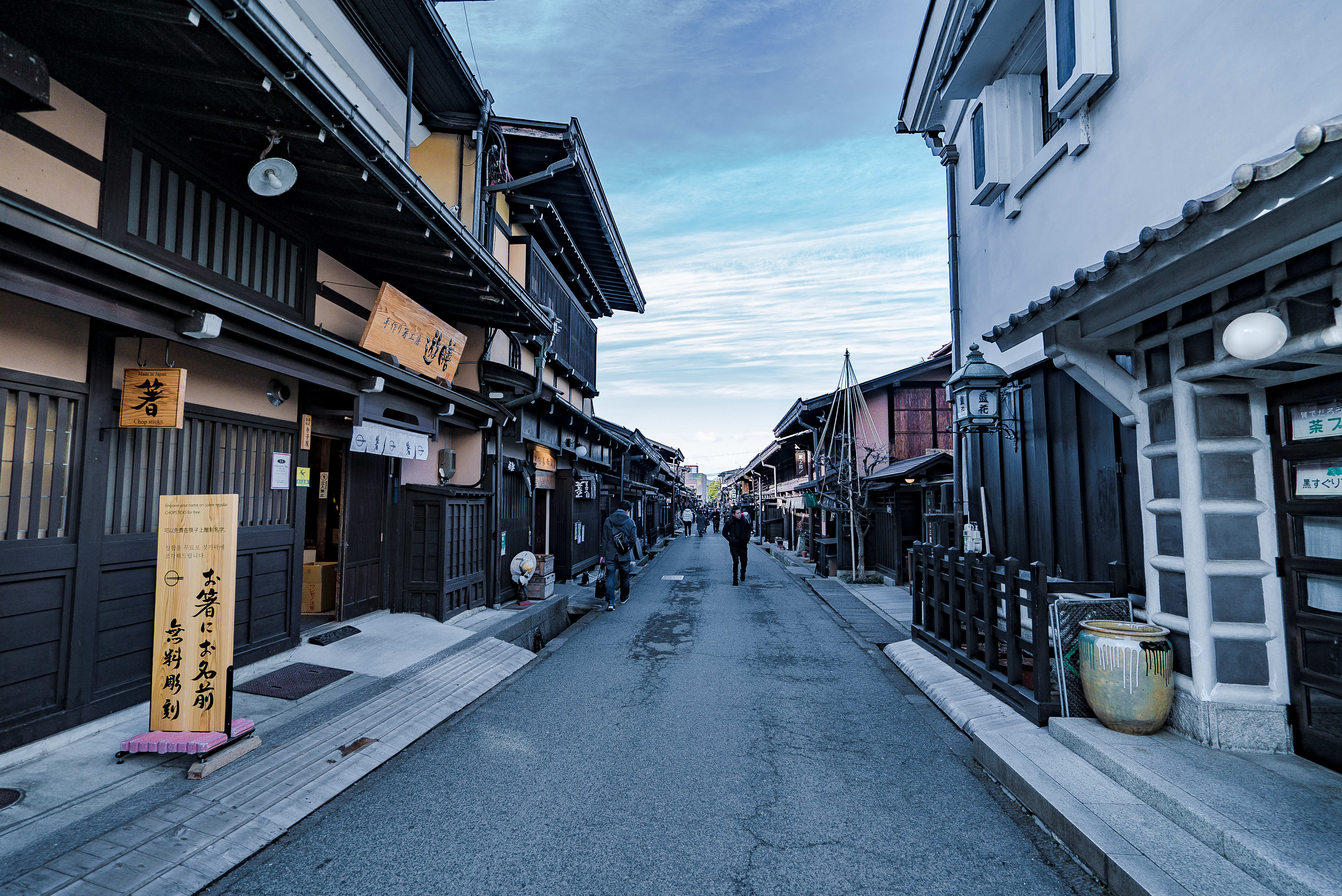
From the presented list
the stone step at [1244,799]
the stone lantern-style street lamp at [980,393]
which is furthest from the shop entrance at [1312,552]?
the stone lantern-style street lamp at [980,393]

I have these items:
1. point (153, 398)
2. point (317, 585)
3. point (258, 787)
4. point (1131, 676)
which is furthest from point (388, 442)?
point (1131, 676)

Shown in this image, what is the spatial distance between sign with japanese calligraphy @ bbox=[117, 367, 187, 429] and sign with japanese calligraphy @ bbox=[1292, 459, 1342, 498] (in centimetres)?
851

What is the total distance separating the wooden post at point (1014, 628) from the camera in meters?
6.13

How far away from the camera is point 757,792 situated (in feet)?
15.7

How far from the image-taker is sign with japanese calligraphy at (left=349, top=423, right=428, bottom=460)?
26.9 ft

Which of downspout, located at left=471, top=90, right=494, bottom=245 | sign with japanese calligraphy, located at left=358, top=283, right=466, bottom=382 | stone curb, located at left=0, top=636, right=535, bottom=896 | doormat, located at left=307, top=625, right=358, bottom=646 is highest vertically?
downspout, located at left=471, top=90, right=494, bottom=245

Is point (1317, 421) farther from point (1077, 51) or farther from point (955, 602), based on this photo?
point (1077, 51)

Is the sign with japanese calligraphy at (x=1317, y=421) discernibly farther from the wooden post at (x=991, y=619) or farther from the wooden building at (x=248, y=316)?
the wooden building at (x=248, y=316)

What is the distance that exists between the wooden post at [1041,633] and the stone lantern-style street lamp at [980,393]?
2538 mm

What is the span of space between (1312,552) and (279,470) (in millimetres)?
9673

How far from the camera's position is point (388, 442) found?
8.85 meters

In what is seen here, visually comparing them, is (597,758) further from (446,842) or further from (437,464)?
(437,464)

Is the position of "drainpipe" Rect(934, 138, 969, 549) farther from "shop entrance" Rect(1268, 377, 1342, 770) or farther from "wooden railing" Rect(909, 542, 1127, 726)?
"shop entrance" Rect(1268, 377, 1342, 770)

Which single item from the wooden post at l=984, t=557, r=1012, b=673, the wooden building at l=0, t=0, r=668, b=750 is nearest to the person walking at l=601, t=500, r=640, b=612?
the wooden building at l=0, t=0, r=668, b=750
